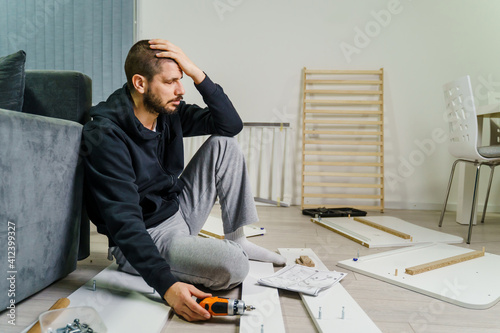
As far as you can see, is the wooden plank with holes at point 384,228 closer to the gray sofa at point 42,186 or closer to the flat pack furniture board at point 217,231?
the flat pack furniture board at point 217,231

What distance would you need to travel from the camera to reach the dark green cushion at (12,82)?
4.12 feet

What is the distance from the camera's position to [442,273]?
5.24ft

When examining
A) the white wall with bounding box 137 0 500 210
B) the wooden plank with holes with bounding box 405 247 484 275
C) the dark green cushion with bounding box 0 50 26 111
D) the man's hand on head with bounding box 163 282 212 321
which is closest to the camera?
the man's hand on head with bounding box 163 282 212 321

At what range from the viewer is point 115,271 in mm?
1493

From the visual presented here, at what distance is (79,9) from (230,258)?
3.03 metres

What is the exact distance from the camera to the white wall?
332 cm

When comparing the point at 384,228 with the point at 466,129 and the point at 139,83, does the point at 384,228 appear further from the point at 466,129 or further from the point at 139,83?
the point at 139,83

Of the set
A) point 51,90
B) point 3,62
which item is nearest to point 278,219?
point 51,90

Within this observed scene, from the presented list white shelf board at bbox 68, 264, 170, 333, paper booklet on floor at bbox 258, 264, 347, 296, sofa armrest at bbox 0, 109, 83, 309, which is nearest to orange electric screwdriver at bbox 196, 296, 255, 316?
white shelf board at bbox 68, 264, 170, 333

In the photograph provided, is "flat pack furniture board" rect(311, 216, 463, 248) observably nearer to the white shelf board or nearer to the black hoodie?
the black hoodie

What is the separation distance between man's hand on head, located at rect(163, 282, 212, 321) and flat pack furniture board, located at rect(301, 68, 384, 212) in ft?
7.69

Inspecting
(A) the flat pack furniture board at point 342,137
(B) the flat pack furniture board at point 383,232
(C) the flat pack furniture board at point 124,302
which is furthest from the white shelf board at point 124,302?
(A) the flat pack furniture board at point 342,137

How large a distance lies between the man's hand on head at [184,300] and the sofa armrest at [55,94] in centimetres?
76

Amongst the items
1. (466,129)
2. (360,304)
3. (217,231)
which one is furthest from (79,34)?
(360,304)
